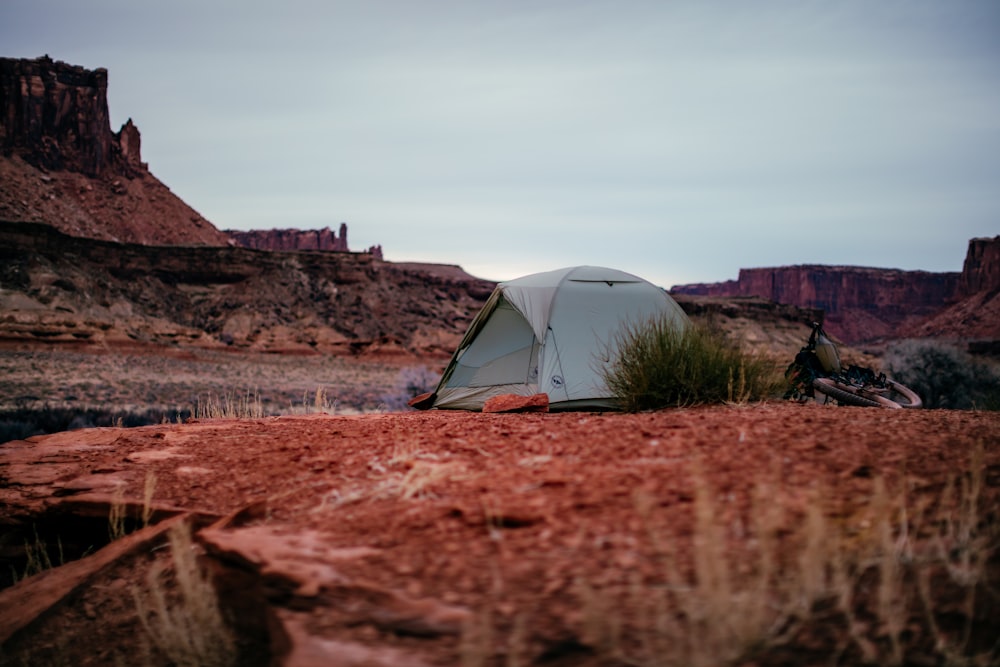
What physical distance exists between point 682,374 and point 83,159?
74.7 meters

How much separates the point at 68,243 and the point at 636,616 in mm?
49621

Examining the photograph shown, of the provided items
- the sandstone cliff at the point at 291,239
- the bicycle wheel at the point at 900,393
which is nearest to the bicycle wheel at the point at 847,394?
the bicycle wheel at the point at 900,393

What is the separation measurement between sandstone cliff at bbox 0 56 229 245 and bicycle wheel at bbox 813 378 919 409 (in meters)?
60.6

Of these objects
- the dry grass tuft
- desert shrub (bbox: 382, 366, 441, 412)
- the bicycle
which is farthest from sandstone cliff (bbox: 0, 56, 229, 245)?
the dry grass tuft

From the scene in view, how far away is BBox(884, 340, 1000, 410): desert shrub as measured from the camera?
17703 mm

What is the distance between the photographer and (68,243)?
144ft

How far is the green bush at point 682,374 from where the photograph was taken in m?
6.14

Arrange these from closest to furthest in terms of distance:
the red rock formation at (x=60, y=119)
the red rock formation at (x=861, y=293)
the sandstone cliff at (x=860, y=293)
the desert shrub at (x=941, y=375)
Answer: the desert shrub at (x=941, y=375) < the red rock formation at (x=60, y=119) < the sandstone cliff at (x=860, y=293) < the red rock formation at (x=861, y=293)

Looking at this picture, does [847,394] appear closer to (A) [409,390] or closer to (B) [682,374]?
(B) [682,374]

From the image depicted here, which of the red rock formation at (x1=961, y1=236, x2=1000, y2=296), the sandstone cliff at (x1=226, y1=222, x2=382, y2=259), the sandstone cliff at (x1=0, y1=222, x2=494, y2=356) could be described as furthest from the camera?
the sandstone cliff at (x1=226, y1=222, x2=382, y2=259)

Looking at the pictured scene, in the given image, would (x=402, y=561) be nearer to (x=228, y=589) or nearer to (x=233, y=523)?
(x=228, y=589)

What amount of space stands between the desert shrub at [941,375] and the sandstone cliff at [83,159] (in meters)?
56.0

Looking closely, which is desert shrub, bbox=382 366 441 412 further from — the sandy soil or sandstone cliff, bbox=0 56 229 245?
sandstone cliff, bbox=0 56 229 245

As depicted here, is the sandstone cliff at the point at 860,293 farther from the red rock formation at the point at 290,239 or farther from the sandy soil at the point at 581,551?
the sandy soil at the point at 581,551
